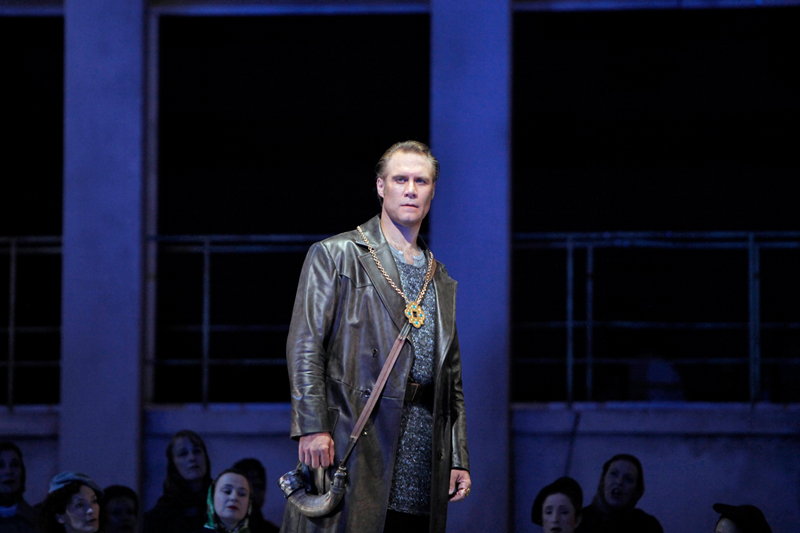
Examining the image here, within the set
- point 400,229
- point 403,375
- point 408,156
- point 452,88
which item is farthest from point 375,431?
point 452,88

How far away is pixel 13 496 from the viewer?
451 cm

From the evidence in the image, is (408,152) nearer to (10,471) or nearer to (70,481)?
(70,481)

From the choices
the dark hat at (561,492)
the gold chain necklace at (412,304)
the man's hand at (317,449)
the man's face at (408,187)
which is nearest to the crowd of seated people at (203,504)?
the dark hat at (561,492)

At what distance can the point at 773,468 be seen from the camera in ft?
15.0

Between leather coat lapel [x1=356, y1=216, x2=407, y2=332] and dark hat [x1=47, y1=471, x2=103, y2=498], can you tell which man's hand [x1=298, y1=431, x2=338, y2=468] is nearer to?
leather coat lapel [x1=356, y1=216, x2=407, y2=332]

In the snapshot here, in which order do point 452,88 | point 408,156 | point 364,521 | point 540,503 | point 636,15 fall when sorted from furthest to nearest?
1. point 636,15
2. point 452,88
3. point 540,503
4. point 408,156
5. point 364,521

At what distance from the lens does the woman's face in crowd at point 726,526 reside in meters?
4.10

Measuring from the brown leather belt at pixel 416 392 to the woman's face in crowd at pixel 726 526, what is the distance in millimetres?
2081

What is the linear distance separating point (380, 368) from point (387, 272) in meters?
0.32

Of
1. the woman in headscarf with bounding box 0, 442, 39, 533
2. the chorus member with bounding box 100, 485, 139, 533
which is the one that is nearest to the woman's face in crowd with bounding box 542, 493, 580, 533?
the chorus member with bounding box 100, 485, 139, 533

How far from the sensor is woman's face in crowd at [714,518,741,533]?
410 cm

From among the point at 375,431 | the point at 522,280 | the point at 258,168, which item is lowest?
the point at 375,431

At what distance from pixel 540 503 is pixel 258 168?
9.13ft

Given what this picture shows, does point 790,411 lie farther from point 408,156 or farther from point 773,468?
point 408,156
